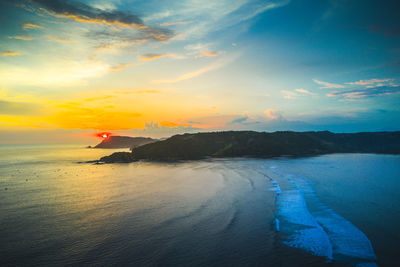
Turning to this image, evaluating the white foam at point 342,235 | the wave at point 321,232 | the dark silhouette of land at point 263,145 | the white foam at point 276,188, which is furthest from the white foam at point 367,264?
the dark silhouette of land at point 263,145

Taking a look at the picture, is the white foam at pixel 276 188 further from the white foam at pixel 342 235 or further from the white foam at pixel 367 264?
the white foam at pixel 367 264

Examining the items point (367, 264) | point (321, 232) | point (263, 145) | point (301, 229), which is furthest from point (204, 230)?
point (263, 145)

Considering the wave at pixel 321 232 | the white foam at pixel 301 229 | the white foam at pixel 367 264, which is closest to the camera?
the white foam at pixel 367 264

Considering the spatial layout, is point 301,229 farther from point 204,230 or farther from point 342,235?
point 204,230

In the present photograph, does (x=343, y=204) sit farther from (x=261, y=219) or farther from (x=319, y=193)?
(x=261, y=219)

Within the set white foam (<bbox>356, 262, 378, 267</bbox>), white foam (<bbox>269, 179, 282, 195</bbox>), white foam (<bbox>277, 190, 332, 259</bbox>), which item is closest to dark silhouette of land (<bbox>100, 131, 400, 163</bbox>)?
white foam (<bbox>269, 179, 282, 195</bbox>)

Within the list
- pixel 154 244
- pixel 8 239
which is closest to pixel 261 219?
pixel 154 244

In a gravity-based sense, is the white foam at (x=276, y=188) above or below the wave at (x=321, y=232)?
below

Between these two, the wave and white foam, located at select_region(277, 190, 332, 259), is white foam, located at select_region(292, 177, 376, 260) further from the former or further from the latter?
white foam, located at select_region(277, 190, 332, 259)
